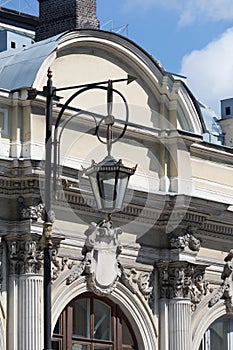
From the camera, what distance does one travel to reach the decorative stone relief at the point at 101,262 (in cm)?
2856

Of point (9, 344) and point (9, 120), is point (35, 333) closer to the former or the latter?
point (9, 344)

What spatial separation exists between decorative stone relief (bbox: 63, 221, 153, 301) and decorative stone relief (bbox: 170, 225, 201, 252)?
143 centimetres

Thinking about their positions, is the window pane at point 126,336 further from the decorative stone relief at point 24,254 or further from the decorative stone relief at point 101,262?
the decorative stone relief at point 24,254

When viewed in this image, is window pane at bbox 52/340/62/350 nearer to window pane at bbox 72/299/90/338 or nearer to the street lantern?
window pane at bbox 72/299/90/338

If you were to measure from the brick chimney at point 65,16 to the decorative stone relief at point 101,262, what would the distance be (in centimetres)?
631

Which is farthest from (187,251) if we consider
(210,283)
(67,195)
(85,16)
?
(85,16)

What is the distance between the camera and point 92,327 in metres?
29.0

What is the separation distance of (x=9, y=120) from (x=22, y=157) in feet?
2.82

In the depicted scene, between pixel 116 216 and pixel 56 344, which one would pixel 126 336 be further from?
pixel 116 216

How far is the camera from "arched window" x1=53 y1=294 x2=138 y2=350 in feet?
93.1

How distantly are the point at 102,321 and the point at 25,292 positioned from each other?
279cm

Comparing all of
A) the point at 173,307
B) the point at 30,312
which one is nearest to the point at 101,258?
the point at 173,307

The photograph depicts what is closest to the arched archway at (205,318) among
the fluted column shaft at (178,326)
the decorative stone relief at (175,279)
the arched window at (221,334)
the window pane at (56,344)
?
the arched window at (221,334)

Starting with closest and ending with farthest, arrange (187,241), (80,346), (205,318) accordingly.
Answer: (80,346), (187,241), (205,318)
